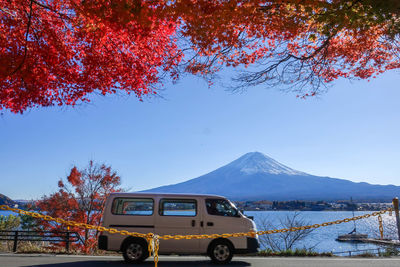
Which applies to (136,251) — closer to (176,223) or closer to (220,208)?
(176,223)

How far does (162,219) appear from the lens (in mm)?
7984

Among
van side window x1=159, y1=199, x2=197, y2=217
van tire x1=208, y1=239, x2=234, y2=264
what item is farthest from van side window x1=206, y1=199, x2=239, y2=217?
van tire x1=208, y1=239, x2=234, y2=264

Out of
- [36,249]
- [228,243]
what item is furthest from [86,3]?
[36,249]

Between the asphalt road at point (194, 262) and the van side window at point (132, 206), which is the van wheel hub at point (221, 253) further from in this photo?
the van side window at point (132, 206)

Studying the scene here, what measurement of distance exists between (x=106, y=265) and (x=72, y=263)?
3.60ft

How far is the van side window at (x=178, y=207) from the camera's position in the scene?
8055 mm

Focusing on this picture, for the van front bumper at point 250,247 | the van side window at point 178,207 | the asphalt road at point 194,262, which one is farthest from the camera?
the van side window at point 178,207

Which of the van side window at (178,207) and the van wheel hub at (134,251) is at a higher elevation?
the van side window at (178,207)

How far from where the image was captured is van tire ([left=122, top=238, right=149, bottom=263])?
768 centimetres

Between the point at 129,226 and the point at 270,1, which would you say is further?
the point at 129,226

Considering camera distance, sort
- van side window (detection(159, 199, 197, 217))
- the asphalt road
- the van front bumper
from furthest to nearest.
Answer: van side window (detection(159, 199, 197, 217))
the van front bumper
the asphalt road

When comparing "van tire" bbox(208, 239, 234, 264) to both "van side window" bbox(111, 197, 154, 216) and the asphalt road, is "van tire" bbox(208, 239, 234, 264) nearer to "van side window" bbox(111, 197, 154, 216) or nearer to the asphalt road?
the asphalt road

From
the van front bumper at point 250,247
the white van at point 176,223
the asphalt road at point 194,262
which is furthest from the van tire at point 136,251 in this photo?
the van front bumper at point 250,247

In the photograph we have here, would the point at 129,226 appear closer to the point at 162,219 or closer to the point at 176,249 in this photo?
the point at 162,219
